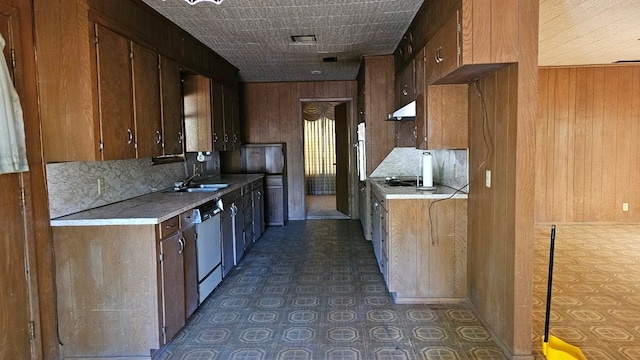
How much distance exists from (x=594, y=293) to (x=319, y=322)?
8.22ft

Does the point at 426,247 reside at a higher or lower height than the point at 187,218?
lower

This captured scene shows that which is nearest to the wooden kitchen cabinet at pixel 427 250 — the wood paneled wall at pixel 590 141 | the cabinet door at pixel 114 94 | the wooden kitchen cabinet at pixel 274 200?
the cabinet door at pixel 114 94

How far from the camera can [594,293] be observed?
3.74 metres

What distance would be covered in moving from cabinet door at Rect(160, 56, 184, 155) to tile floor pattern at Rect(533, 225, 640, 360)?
3238 millimetres

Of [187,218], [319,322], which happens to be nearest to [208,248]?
[187,218]

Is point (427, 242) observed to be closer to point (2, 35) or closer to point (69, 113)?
point (69, 113)

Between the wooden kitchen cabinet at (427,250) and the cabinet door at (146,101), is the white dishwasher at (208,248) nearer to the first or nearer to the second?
the cabinet door at (146,101)

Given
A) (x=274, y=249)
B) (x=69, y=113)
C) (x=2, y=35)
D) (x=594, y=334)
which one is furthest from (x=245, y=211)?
(x=594, y=334)

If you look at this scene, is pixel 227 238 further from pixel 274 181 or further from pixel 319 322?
pixel 274 181

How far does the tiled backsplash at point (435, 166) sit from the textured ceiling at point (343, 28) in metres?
1.31

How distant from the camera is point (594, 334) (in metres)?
2.96

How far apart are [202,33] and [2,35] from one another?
212 centimetres

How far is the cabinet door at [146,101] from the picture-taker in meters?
3.12

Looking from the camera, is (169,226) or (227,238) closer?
(169,226)
